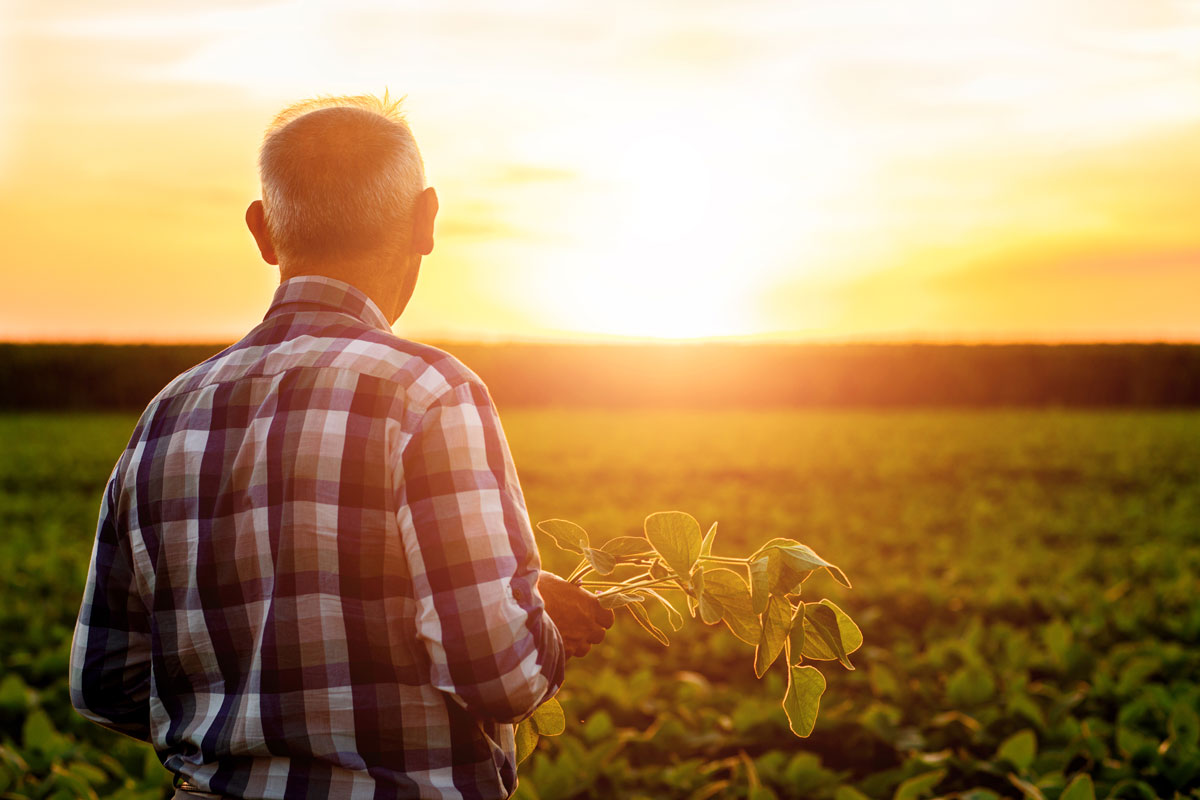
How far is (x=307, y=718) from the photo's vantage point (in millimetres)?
1447

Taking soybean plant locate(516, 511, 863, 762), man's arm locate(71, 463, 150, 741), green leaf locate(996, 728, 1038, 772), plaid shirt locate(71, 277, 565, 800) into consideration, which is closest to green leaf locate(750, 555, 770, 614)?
soybean plant locate(516, 511, 863, 762)

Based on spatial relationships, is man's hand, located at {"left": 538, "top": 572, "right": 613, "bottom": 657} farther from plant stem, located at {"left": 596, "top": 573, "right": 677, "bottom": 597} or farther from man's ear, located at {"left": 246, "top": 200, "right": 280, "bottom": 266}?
man's ear, located at {"left": 246, "top": 200, "right": 280, "bottom": 266}

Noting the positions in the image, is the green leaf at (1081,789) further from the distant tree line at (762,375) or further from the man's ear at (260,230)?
the distant tree line at (762,375)

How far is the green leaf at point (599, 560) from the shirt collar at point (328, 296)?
554mm

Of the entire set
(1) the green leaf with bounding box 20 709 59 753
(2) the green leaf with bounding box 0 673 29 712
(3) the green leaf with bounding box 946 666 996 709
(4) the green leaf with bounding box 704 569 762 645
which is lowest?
(2) the green leaf with bounding box 0 673 29 712

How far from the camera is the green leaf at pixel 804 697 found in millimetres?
1776

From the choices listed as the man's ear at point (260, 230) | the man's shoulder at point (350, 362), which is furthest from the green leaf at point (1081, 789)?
the man's ear at point (260, 230)

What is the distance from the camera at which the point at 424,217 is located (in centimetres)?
159

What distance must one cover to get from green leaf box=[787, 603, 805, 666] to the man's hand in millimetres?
352

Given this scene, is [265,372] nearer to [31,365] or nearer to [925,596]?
[925,596]

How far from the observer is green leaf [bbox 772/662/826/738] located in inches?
69.9

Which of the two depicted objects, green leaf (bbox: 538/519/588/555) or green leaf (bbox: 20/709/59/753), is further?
green leaf (bbox: 20/709/59/753)

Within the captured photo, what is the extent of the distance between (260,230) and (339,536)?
1.87 ft

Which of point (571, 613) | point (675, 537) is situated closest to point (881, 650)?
point (675, 537)
